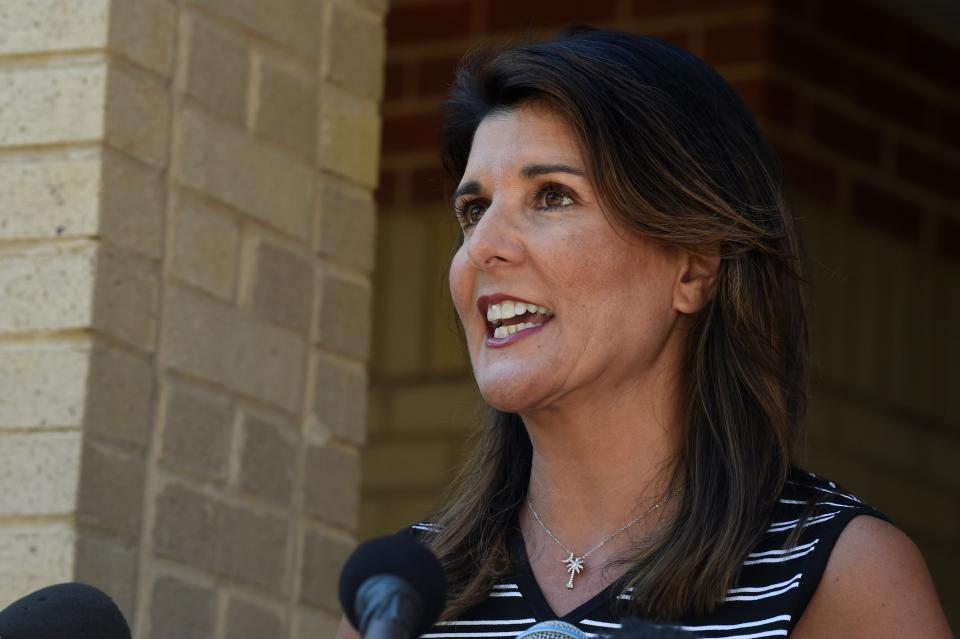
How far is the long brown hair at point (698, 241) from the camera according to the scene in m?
3.41

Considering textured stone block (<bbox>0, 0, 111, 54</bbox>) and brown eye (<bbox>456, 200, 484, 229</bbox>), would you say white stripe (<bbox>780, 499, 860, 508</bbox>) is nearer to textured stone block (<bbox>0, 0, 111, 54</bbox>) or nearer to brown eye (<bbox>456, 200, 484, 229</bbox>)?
brown eye (<bbox>456, 200, 484, 229</bbox>)

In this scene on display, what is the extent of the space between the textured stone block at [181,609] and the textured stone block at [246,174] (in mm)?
787

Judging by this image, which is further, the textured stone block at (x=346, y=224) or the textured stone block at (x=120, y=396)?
the textured stone block at (x=346, y=224)

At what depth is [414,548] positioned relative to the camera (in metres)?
2.50

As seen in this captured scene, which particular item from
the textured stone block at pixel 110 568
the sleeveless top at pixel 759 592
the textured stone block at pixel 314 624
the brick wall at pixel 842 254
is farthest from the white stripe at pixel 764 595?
the brick wall at pixel 842 254

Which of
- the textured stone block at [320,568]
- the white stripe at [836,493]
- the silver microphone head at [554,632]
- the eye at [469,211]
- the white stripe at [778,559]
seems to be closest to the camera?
the silver microphone head at [554,632]

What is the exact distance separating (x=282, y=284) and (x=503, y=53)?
3.36ft

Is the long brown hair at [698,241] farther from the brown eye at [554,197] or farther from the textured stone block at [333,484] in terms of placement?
the textured stone block at [333,484]

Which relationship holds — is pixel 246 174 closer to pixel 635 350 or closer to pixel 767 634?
pixel 635 350

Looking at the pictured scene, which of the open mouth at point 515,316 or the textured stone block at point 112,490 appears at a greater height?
the open mouth at point 515,316

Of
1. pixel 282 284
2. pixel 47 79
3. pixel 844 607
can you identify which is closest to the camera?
pixel 844 607

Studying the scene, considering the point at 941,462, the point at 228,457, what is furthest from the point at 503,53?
the point at 941,462

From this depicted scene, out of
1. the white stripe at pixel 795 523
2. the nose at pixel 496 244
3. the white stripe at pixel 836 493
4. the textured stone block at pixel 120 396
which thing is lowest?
the white stripe at pixel 795 523

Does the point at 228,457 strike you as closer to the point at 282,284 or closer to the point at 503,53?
the point at 282,284
